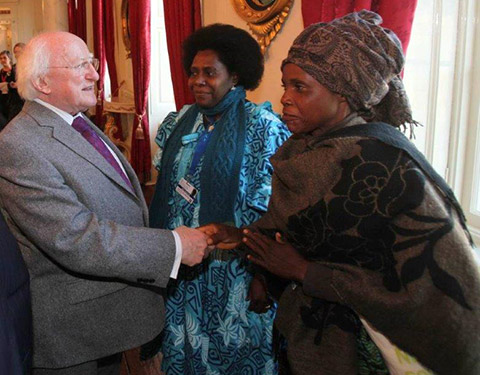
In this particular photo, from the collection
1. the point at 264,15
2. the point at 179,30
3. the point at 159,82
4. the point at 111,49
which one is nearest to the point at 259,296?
the point at 264,15

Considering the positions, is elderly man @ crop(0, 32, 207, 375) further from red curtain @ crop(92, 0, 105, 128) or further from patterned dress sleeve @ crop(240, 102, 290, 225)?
red curtain @ crop(92, 0, 105, 128)

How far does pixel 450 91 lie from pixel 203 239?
4.18 feet

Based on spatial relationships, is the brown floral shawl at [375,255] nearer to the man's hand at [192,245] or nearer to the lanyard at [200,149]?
the man's hand at [192,245]

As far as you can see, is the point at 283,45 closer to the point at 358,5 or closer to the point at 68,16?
the point at 358,5

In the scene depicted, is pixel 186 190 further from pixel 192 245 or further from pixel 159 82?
pixel 159 82

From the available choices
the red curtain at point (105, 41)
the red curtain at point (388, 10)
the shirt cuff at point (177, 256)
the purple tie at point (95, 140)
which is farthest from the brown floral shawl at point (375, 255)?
the red curtain at point (105, 41)

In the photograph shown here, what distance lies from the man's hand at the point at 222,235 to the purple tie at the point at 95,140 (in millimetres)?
336

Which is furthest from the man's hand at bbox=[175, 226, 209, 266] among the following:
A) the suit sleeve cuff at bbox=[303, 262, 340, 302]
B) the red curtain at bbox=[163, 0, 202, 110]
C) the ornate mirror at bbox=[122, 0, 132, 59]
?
the ornate mirror at bbox=[122, 0, 132, 59]

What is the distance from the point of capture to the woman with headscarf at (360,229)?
1027 millimetres

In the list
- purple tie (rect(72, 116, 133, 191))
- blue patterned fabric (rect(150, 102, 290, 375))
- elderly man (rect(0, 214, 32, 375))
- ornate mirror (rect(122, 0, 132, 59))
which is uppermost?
ornate mirror (rect(122, 0, 132, 59))

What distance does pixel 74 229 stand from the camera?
4.60ft

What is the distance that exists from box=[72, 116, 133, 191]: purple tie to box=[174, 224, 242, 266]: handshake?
294mm

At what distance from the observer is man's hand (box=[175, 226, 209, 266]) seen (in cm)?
162

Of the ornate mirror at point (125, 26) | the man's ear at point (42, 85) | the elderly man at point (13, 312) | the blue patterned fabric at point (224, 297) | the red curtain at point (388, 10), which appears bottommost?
the blue patterned fabric at point (224, 297)
